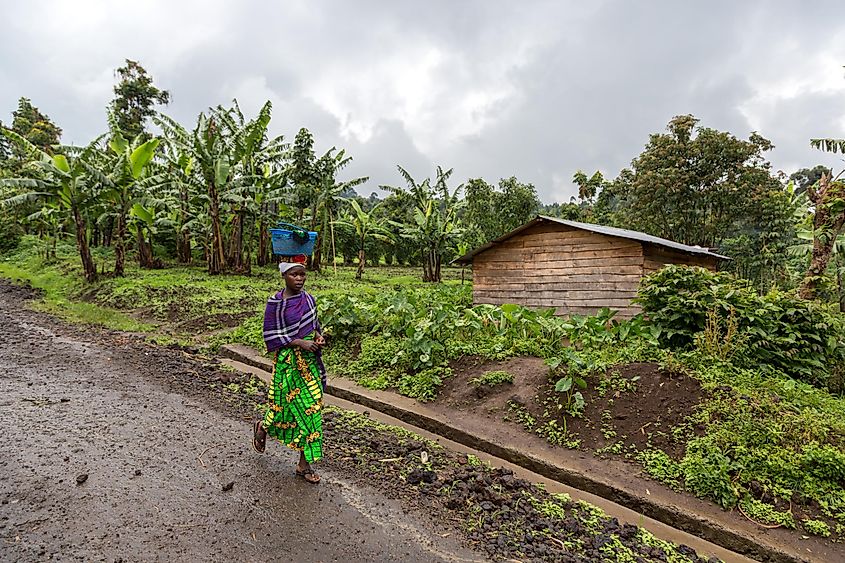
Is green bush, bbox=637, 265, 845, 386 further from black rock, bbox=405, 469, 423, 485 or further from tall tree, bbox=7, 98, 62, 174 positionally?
tall tree, bbox=7, 98, 62, 174

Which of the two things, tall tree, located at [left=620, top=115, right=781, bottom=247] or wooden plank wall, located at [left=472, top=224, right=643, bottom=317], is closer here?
wooden plank wall, located at [left=472, top=224, right=643, bottom=317]

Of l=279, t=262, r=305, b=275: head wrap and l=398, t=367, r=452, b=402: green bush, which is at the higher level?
l=279, t=262, r=305, b=275: head wrap

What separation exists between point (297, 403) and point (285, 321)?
2.08ft

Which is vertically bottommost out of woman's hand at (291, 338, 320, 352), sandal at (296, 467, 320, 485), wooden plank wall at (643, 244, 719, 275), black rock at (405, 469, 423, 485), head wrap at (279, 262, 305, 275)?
black rock at (405, 469, 423, 485)

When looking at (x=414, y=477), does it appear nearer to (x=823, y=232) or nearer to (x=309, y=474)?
(x=309, y=474)

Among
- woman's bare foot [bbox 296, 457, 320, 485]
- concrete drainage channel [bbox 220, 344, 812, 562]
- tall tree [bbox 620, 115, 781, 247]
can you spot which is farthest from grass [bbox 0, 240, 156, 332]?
tall tree [bbox 620, 115, 781, 247]

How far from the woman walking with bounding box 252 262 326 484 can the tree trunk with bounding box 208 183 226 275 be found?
1432 centimetres

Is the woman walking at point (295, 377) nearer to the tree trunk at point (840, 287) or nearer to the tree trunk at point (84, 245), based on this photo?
the tree trunk at point (84, 245)

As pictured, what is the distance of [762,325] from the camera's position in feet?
19.3

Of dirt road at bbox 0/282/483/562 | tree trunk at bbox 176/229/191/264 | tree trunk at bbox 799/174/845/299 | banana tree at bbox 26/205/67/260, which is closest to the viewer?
dirt road at bbox 0/282/483/562

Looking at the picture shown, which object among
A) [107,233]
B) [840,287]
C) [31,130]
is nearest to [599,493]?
[840,287]

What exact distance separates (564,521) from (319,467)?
1927 millimetres

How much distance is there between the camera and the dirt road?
2688 mm

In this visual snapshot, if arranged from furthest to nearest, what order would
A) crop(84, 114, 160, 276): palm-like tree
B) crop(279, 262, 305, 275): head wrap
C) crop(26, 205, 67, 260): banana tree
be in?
crop(26, 205, 67, 260): banana tree
crop(84, 114, 160, 276): palm-like tree
crop(279, 262, 305, 275): head wrap
